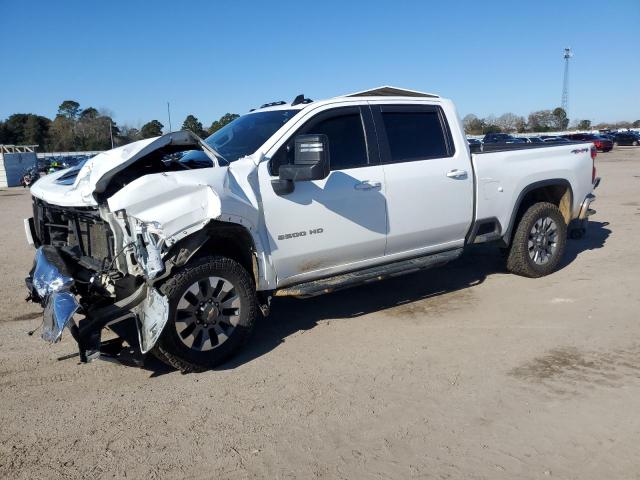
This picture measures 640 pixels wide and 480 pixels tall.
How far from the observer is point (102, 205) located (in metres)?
4.04

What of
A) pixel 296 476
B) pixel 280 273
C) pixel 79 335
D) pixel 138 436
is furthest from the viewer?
pixel 280 273

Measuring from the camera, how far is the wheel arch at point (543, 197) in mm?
6387

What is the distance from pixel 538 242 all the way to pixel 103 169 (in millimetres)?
4997

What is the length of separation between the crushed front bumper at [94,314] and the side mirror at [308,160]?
1.39 metres

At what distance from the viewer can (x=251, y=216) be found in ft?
14.4

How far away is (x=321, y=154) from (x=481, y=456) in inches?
96.4

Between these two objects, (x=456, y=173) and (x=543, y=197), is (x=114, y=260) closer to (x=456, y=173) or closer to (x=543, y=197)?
(x=456, y=173)

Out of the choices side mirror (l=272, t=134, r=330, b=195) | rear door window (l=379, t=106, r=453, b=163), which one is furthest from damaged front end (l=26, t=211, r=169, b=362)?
rear door window (l=379, t=106, r=453, b=163)

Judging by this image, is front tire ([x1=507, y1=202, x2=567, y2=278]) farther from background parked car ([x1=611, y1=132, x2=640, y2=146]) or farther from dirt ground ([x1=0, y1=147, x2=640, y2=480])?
background parked car ([x1=611, y1=132, x2=640, y2=146])

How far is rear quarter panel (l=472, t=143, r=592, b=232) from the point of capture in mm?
6020

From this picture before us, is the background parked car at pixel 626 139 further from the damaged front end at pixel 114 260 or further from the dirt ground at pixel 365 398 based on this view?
the damaged front end at pixel 114 260

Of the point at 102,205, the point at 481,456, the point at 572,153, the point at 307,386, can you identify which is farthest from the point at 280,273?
the point at 572,153

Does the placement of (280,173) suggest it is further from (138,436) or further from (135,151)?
(138,436)

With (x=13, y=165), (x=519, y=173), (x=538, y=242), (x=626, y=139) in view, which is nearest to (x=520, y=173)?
(x=519, y=173)
